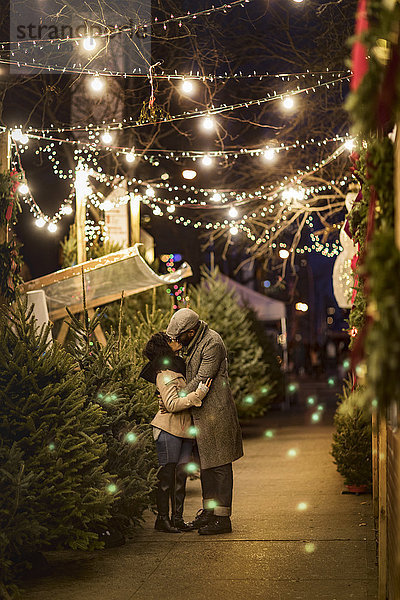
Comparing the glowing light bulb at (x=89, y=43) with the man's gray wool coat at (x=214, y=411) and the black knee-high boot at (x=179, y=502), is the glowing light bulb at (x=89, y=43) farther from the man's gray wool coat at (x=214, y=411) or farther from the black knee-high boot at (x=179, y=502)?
the black knee-high boot at (x=179, y=502)

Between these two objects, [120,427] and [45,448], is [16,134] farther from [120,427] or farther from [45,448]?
[45,448]

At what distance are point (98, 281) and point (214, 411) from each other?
5810 mm

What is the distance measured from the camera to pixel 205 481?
8117mm

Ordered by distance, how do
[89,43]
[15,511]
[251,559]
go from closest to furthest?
[15,511], [251,559], [89,43]

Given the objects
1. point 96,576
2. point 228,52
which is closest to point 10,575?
point 96,576

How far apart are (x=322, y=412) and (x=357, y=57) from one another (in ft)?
59.5

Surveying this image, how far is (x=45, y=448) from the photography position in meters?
6.38

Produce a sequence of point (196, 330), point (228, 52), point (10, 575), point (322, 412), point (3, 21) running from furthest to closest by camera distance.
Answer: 1. point (322, 412)
2. point (228, 52)
3. point (3, 21)
4. point (196, 330)
5. point (10, 575)

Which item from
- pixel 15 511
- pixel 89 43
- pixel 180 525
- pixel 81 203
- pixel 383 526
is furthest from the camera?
pixel 81 203

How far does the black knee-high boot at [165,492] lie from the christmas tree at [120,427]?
0.10m

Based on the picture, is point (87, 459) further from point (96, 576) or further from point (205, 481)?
point (205, 481)

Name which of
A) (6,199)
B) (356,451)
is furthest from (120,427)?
(356,451)

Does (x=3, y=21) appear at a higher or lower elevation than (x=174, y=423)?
higher

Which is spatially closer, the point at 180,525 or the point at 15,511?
the point at 15,511
